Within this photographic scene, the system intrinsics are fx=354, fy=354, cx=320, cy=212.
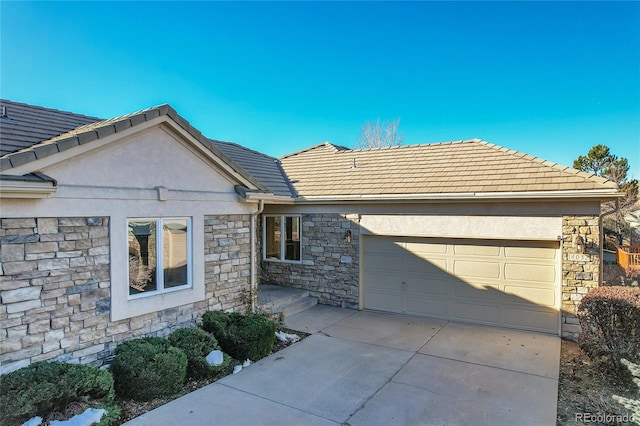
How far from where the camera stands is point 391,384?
19.2 ft

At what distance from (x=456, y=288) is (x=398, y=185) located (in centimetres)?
321

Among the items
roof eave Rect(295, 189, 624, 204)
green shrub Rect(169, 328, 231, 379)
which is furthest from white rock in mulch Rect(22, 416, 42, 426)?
roof eave Rect(295, 189, 624, 204)

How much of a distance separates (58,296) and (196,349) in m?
2.26

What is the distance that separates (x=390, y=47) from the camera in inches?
540

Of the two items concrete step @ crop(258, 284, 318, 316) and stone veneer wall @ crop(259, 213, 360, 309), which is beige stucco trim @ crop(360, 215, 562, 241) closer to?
stone veneer wall @ crop(259, 213, 360, 309)

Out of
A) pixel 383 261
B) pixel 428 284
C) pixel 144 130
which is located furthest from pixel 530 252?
pixel 144 130

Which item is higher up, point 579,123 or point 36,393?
point 579,123

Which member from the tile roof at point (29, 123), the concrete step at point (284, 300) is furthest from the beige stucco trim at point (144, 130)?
the concrete step at point (284, 300)

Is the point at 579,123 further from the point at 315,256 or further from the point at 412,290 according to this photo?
the point at 315,256

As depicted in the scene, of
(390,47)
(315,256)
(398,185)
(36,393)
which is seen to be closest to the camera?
(36,393)

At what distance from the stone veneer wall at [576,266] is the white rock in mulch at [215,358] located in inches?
301

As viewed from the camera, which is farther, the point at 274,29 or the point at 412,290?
the point at 274,29

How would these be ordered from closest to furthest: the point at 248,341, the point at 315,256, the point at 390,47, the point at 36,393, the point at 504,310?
1. the point at 36,393
2. the point at 248,341
3. the point at 504,310
4. the point at 315,256
5. the point at 390,47

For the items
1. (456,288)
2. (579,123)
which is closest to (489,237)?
(456,288)
